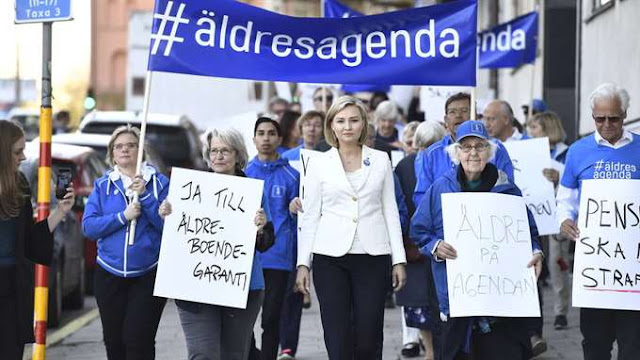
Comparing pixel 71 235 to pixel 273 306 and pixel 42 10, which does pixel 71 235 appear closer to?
pixel 273 306

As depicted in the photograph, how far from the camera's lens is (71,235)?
49.3ft

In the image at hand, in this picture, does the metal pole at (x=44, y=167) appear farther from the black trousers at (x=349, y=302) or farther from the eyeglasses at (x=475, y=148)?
the eyeglasses at (x=475, y=148)

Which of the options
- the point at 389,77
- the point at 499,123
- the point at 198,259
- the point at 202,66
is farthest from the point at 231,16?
the point at 499,123

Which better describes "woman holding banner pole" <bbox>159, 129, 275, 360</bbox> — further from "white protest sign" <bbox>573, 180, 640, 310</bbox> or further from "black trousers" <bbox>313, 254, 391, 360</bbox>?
"white protest sign" <bbox>573, 180, 640, 310</bbox>

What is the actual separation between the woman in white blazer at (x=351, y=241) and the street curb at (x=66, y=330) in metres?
4.12

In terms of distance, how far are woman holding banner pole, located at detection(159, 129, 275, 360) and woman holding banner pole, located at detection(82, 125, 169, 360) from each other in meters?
0.28

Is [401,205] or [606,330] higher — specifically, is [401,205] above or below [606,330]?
above

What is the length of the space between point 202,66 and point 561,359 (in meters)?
3.96

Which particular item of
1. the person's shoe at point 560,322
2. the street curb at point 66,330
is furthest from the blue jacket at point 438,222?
the person's shoe at point 560,322

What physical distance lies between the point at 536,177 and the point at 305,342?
2.51 meters

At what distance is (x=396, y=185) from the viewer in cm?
914

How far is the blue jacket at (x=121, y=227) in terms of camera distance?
8.94 m

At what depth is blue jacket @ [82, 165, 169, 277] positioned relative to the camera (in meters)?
8.94

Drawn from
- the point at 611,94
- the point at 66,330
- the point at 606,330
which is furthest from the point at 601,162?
the point at 66,330
